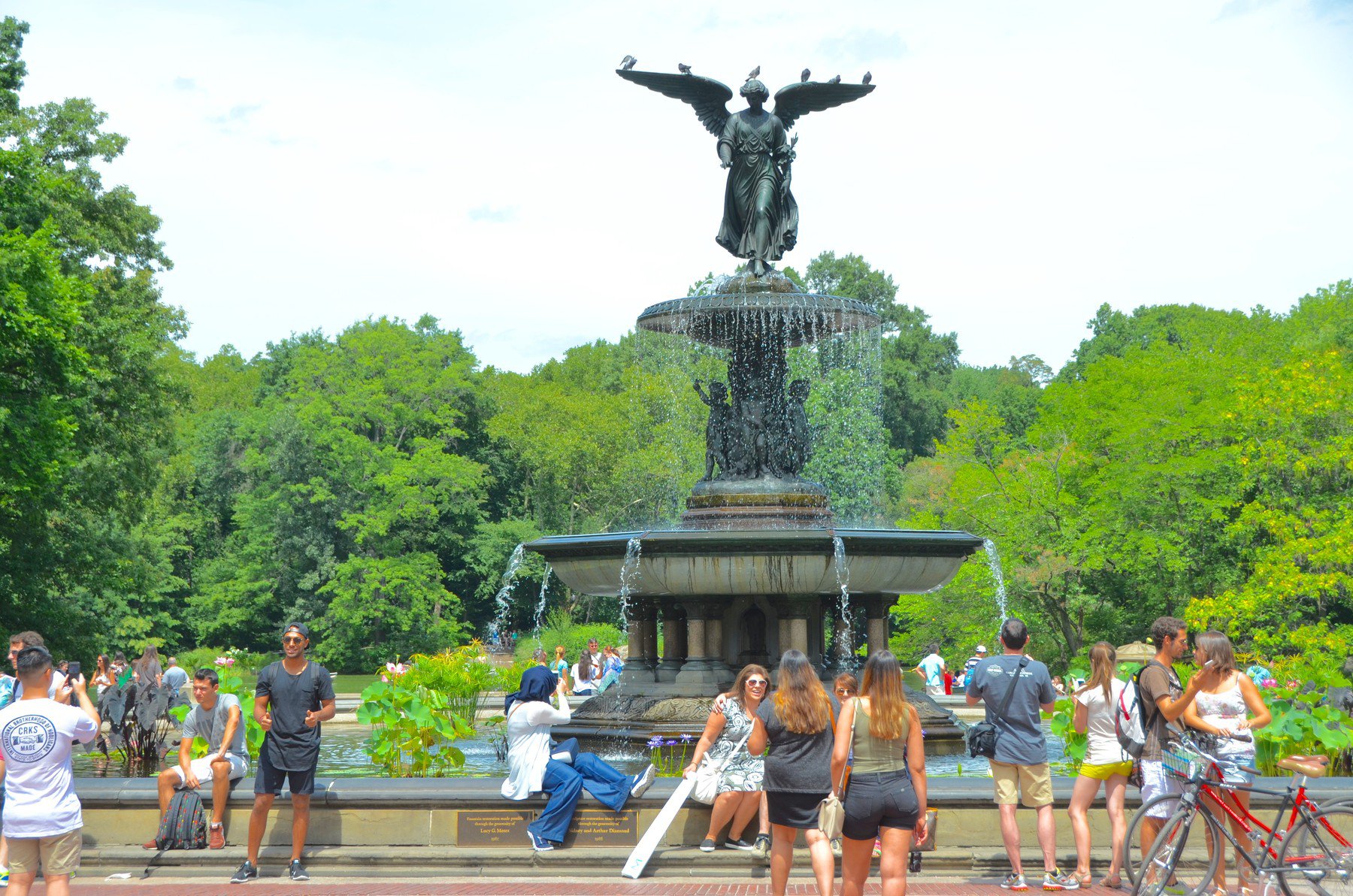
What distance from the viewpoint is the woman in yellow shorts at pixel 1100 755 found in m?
8.76

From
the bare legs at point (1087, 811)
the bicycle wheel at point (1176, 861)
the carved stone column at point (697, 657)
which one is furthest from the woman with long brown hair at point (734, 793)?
the carved stone column at point (697, 657)

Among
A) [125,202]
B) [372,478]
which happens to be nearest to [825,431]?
[372,478]

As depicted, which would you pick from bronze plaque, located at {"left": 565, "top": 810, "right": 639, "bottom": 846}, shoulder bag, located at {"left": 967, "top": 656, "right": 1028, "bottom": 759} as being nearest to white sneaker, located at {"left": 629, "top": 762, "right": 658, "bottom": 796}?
bronze plaque, located at {"left": 565, "top": 810, "right": 639, "bottom": 846}

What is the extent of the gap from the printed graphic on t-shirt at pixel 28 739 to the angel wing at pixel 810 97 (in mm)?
12597

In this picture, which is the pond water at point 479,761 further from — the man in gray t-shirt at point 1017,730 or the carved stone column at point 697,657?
the man in gray t-shirt at point 1017,730

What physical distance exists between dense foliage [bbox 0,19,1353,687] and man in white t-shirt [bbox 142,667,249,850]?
10.4m

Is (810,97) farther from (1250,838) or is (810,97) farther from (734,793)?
(1250,838)

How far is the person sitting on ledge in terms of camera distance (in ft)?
31.0

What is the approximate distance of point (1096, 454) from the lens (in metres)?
43.8

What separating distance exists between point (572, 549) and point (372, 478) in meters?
42.9

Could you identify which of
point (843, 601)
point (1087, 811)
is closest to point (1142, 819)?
point (1087, 811)

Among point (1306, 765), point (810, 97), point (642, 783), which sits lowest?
point (642, 783)

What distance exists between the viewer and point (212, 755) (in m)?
9.98

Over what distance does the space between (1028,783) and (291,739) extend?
4842 millimetres
